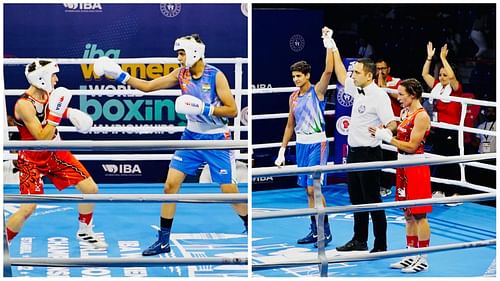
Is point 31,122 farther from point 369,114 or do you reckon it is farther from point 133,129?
point 133,129

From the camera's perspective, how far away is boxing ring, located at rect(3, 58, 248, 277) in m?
2.64

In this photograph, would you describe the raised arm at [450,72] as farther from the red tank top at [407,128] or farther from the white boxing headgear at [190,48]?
the white boxing headgear at [190,48]

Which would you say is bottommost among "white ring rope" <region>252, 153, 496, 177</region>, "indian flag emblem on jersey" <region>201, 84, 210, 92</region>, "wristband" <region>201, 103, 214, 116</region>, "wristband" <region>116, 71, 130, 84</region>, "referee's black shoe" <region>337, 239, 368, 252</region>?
"referee's black shoe" <region>337, 239, 368, 252</region>

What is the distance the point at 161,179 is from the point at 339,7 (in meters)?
2.08

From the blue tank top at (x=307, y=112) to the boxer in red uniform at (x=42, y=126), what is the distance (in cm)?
119

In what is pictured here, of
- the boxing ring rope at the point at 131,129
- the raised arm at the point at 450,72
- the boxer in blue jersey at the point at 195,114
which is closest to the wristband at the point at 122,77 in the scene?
the boxer in blue jersey at the point at 195,114

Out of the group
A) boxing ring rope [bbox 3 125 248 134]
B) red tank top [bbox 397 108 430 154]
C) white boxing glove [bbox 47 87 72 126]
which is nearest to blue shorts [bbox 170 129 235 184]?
white boxing glove [bbox 47 87 72 126]

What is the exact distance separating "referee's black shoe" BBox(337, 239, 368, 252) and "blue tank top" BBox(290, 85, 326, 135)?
627mm

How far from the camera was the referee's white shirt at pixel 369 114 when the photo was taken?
382cm

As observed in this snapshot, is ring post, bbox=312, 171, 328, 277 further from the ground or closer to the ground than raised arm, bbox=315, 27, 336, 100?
A: closer to the ground

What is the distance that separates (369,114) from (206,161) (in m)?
0.78

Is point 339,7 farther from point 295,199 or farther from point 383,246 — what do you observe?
point 383,246

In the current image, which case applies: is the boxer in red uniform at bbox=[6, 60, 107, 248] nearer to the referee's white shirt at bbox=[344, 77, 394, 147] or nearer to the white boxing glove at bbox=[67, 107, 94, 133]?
the white boxing glove at bbox=[67, 107, 94, 133]

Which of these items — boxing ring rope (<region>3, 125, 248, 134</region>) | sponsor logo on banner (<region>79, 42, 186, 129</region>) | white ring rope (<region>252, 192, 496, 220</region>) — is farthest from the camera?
sponsor logo on banner (<region>79, 42, 186, 129</region>)
